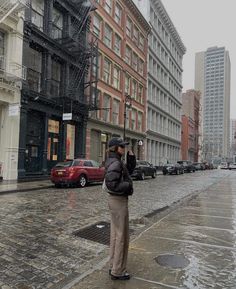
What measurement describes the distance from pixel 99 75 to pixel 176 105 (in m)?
37.2

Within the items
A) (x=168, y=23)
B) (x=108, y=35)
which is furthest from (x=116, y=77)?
(x=168, y=23)

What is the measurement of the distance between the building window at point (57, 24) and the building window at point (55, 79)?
2.00 metres

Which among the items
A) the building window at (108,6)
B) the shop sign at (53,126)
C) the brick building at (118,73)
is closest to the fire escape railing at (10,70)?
the shop sign at (53,126)

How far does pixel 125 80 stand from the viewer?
40969mm

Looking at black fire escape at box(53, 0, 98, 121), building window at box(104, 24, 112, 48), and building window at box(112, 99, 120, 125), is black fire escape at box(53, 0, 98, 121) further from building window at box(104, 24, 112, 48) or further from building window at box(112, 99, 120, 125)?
building window at box(112, 99, 120, 125)

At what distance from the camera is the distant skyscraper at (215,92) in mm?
150875

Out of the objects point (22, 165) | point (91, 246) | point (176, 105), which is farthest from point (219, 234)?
point (176, 105)

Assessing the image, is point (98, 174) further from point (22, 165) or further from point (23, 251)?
point (23, 251)

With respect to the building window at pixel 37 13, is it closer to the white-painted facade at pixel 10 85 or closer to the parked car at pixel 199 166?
the white-painted facade at pixel 10 85

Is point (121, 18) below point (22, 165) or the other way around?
the other way around

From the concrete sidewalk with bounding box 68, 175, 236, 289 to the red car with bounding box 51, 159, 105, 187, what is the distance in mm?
10006

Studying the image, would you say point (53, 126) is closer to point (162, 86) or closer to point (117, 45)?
point (117, 45)

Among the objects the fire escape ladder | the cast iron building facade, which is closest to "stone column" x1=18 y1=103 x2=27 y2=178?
the cast iron building facade

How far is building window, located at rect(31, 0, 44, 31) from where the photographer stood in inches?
960
